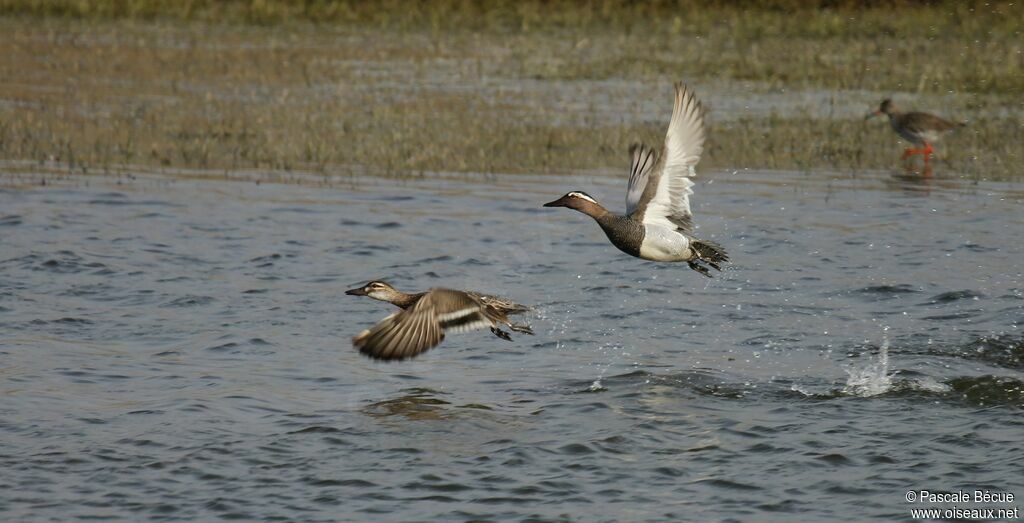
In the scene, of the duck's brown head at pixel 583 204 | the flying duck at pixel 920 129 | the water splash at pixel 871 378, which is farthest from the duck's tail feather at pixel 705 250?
the flying duck at pixel 920 129

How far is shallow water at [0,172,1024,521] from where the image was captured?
301 inches

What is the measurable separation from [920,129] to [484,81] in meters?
7.97

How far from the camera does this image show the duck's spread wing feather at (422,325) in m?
8.45

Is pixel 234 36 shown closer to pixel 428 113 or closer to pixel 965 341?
pixel 428 113

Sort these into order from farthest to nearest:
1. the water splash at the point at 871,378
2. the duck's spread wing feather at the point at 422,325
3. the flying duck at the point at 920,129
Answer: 1. the flying duck at the point at 920,129
2. the water splash at the point at 871,378
3. the duck's spread wing feather at the point at 422,325

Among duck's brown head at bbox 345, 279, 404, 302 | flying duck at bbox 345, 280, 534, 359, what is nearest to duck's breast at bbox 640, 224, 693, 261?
flying duck at bbox 345, 280, 534, 359

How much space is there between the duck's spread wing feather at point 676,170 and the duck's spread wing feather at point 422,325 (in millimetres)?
1450

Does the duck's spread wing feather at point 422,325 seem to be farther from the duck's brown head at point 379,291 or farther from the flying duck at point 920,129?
the flying duck at point 920,129

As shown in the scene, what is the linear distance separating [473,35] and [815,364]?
1962 cm

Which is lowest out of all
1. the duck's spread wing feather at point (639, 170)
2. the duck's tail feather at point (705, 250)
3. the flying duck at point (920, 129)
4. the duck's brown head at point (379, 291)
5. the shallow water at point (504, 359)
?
the shallow water at point (504, 359)

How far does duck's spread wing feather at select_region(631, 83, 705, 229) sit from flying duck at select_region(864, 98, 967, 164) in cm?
901

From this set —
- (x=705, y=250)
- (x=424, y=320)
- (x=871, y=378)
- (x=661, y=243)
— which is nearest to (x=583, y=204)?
(x=661, y=243)

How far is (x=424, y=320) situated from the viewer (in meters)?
8.91

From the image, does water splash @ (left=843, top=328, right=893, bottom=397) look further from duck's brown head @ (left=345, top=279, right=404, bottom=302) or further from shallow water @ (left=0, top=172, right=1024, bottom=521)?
duck's brown head @ (left=345, top=279, right=404, bottom=302)
